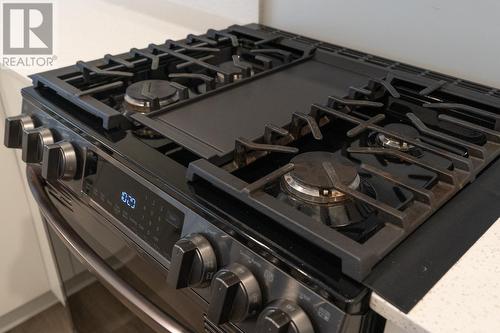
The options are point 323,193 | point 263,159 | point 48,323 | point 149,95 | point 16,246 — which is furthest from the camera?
point 48,323

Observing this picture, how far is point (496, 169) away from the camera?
63 centimetres

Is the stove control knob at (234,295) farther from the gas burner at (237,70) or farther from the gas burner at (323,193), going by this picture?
the gas burner at (237,70)

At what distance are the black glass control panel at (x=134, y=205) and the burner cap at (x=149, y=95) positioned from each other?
12 centimetres

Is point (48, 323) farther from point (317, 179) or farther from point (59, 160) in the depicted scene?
point (317, 179)

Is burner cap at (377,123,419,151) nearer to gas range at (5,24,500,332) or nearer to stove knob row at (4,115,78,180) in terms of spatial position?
gas range at (5,24,500,332)

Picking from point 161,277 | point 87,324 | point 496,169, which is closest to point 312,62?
point 496,169

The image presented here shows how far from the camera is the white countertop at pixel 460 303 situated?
428 millimetres

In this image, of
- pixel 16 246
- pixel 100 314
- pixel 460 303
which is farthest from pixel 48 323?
pixel 460 303

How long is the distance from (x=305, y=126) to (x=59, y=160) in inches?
15.1

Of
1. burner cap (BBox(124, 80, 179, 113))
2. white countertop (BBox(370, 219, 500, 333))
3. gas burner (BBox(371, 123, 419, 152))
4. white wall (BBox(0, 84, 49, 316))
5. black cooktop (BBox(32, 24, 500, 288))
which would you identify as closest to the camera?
white countertop (BBox(370, 219, 500, 333))

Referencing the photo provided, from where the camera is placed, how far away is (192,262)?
1.78 feet

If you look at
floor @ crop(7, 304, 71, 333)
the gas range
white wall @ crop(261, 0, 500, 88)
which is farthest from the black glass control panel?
floor @ crop(7, 304, 71, 333)

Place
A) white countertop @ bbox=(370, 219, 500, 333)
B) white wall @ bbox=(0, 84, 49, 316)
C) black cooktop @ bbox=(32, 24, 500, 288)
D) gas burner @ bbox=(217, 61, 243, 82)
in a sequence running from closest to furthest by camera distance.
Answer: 1. white countertop @ bbox=(370, 219, 500, 333)
2. black cooktop @ bbox=(32, 24, 500, 288)
3. gas burner @ bbox=(217, 61, 243, 82)
4. white wall @ bbox=(0, 84, 49, 316)

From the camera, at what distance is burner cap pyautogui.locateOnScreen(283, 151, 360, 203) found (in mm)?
558
